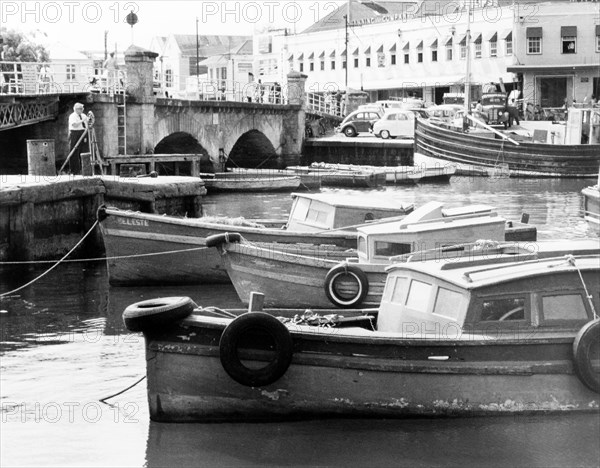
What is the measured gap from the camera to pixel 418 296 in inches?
579

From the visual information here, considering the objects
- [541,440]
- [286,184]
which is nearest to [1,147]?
[286,184]

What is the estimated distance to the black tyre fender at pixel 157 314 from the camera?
13781 millimetres

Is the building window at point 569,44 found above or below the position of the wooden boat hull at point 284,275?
above

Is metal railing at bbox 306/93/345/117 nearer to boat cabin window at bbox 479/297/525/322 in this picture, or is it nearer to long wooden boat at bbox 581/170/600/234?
long wooden boat at bbox 581/170/600/234

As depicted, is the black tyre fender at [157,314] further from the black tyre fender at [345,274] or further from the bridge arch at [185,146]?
the bridge arch at [185,146]

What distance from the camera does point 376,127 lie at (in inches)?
2456

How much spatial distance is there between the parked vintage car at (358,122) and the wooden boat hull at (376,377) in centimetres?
5046

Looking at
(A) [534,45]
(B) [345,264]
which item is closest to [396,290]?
(B) [345,264]

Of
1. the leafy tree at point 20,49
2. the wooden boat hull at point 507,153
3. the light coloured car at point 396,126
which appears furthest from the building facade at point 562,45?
the leafy tree at point 20,49

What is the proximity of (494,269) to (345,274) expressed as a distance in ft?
15.4

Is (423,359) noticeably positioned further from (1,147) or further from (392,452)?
(1,147)

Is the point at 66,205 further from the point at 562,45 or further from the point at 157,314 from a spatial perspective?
the point at 562,45

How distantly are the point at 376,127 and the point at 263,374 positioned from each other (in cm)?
4914

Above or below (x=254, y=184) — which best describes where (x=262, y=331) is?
above
